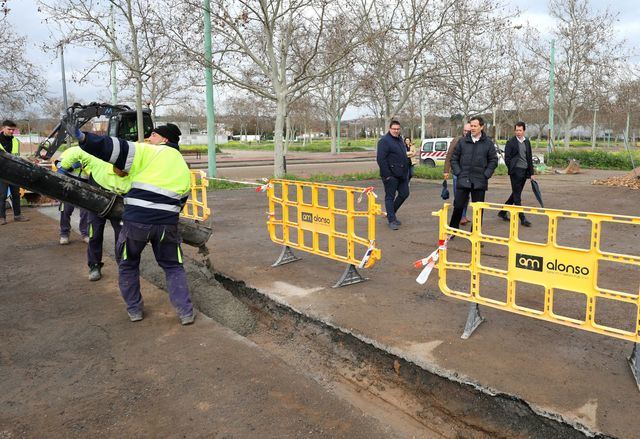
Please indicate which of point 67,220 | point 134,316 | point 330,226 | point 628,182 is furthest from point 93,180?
point 628,182

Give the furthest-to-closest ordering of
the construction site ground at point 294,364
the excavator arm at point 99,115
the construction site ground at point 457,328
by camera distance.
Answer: the excavator arm at point 99,115, the construction site ground at point 457,328, the construction site ground at point 294,364

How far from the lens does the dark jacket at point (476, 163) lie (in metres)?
6.98

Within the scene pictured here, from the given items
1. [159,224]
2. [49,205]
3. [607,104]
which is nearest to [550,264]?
[159,224]

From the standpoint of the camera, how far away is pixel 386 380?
3.84m

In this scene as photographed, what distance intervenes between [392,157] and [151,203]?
480 cm

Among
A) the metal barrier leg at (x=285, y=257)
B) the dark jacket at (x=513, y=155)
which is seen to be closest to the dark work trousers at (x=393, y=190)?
the dark jacket at (x=513, y=155)

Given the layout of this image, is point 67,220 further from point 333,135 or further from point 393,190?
point 333,135

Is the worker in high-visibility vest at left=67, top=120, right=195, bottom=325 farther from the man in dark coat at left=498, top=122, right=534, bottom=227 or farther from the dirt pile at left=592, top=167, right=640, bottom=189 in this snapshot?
the dirt pile at left=592, top=167, right=640, bottom=189

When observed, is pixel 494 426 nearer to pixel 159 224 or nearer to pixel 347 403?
pixel 347 403

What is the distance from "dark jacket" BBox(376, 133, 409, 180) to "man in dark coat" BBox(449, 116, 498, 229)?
1.20 meters

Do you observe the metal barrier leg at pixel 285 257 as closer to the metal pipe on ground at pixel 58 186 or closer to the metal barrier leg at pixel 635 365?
the metal pipe on ground at pixel 58 186

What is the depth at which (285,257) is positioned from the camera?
6.66 meters

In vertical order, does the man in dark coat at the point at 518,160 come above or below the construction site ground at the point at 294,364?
above

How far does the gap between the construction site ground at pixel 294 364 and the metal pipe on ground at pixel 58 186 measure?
3.52 ft
